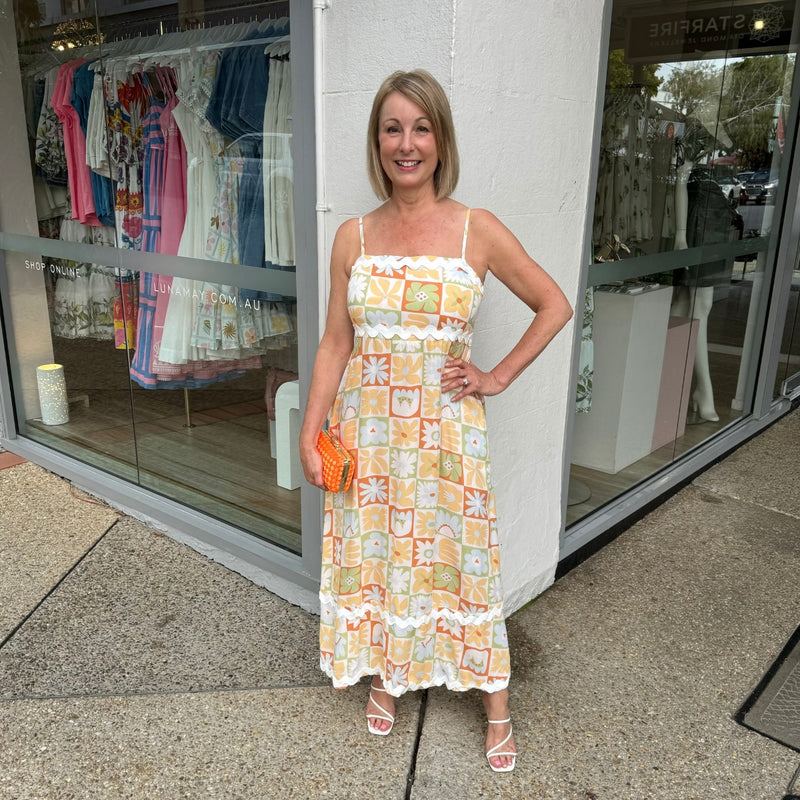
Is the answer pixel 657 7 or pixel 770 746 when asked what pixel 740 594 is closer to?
pixel 770 746

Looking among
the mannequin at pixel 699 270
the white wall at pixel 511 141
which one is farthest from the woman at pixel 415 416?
the mannequin at pixel 699 270

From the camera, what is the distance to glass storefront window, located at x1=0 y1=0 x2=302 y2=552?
10.5 ft

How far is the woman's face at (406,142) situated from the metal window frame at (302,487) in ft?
2.39

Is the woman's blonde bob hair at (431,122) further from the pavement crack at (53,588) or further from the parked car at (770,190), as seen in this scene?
the parked car at (770,190)

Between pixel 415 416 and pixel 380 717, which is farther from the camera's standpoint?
pixel 380 717

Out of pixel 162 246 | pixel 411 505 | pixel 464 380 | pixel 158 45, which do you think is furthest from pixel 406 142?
pixel 158 45

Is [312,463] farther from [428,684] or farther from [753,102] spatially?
[753,102]

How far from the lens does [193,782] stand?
217cm

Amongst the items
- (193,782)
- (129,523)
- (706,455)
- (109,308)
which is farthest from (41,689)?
(706,455)

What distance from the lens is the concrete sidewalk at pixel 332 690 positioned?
2211mm

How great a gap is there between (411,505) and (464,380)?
0.38 meters

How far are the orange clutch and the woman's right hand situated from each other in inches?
0.8

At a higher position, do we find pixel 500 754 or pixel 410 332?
pixel 410 332

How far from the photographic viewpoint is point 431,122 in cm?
191
